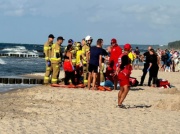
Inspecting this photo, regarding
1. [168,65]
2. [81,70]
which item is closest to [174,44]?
[168,65]

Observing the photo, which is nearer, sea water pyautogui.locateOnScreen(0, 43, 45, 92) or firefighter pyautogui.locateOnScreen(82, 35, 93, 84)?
firefighter pyautogui.locateOnScreen(82, 35, 93, 84)

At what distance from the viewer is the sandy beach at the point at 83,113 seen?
860 cm

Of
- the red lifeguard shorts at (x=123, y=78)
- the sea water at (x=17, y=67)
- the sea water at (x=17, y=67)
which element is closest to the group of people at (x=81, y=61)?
the sea water at (x=17, y=67)

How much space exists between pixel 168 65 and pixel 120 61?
2106cm

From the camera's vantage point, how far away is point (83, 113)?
410 inches

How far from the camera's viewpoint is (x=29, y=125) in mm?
8695

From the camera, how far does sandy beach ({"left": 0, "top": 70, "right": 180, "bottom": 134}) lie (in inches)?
339

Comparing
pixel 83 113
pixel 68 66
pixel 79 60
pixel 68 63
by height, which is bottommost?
pixel 83 113

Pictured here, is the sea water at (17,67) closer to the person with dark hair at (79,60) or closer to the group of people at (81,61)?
the group of people at (81,61)

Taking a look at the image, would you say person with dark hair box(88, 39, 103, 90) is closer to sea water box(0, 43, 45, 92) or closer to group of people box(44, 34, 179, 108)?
group of people box(44, 34, 179, 108)

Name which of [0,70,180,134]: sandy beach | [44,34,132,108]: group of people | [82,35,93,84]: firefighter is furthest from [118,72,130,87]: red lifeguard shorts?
[82,35,93,84]: firefighter

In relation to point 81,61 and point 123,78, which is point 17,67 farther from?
point 123,78

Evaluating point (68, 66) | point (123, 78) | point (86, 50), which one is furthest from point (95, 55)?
point (123, 78)

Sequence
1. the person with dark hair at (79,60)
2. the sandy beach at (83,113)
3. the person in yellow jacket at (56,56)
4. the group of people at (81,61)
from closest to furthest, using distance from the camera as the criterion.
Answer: the sandy beach at (83,113) → the group of people at (81,61) → the person in yellow jacket at (56,56) → the person with dark hair at (79,60)
